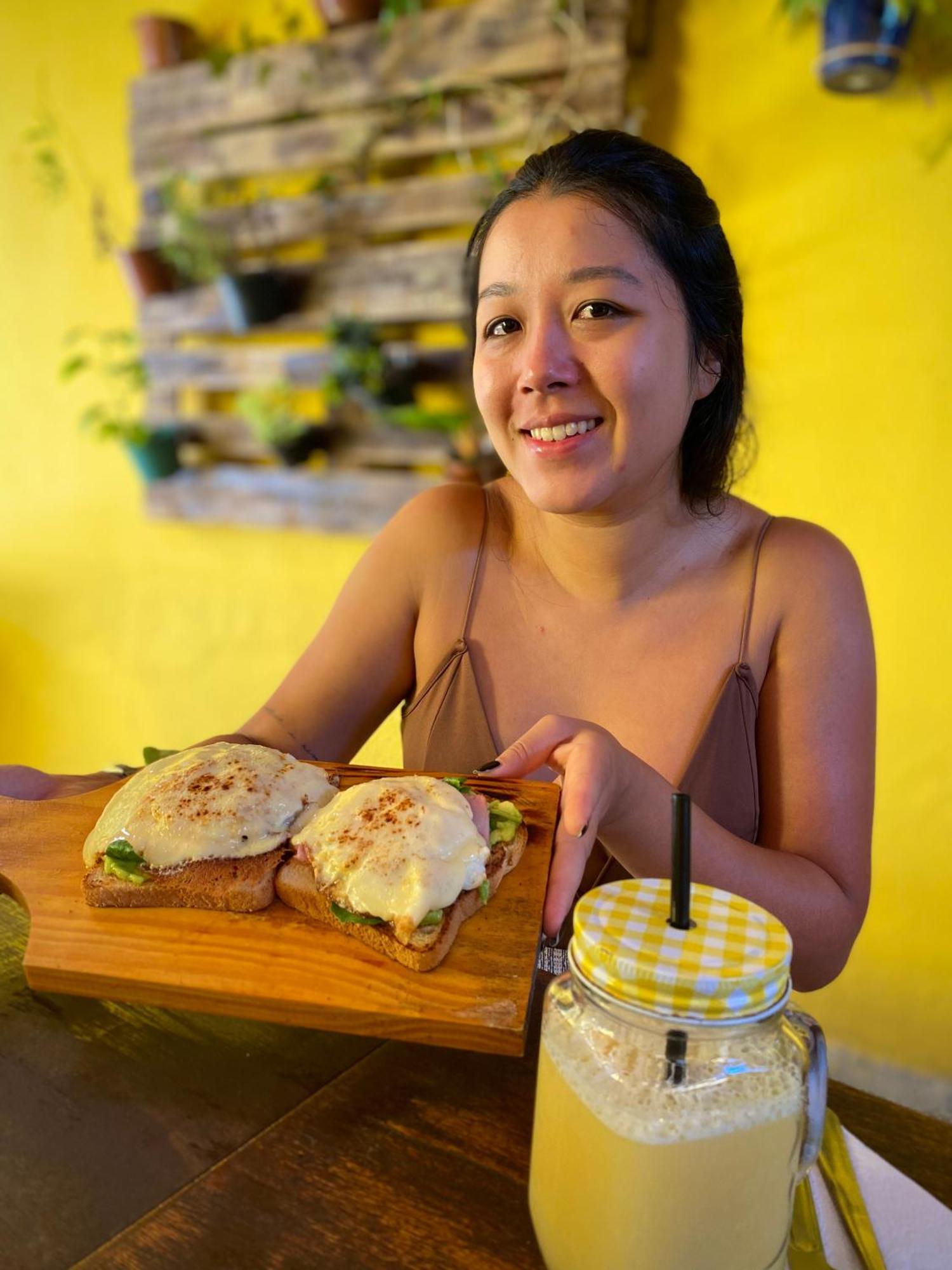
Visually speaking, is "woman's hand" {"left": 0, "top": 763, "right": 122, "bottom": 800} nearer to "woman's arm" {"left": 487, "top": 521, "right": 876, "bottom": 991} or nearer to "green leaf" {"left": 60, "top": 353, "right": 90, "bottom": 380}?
"woman's arm" {"left": 487, "top": 521, "right": 876, "bottom": 991}

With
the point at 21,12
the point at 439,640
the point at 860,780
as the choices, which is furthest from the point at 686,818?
the point at 21,12

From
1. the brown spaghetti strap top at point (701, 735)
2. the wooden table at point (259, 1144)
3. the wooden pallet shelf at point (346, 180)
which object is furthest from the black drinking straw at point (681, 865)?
the wooden pallet shelf at point (346, 180)

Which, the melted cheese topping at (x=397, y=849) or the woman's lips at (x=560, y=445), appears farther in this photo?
the woman's lips at (x=560, y=445)

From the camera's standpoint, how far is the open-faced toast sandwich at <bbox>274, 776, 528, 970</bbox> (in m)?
1.03

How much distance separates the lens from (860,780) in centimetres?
150

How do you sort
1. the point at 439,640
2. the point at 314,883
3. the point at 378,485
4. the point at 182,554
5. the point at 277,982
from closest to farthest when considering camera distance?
the point at 277,982, the point at 314,883, the point at 439,640, the point at 378,485, the point at 182,554

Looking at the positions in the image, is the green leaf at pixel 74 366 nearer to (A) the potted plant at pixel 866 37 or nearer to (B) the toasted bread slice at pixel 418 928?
(A) the potted plant at pixel 866 37

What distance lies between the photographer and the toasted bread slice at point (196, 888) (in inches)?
43.8

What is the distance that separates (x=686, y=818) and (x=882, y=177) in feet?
7.34

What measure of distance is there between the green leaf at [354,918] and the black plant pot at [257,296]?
2634mm

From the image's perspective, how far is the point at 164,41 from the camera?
3.36 metres

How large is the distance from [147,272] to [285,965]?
3127mm

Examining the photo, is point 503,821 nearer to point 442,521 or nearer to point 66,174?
point 442,521

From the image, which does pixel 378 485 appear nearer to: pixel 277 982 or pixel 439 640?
pixel 439 640
